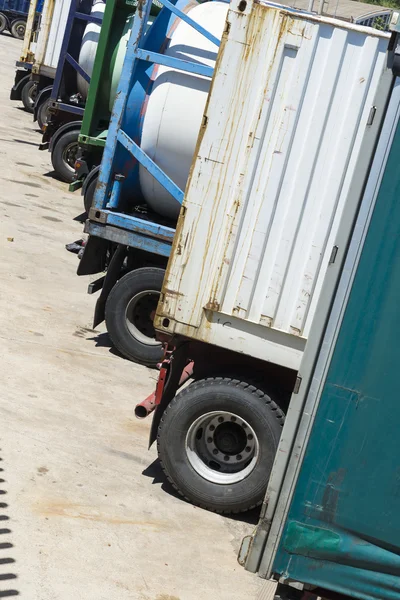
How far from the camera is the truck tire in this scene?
6539 millimetres

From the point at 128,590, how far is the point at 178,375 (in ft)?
6.23

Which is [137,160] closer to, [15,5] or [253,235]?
[253,235]

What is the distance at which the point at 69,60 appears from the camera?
15750 millimetres

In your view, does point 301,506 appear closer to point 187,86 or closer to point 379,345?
point 379,345

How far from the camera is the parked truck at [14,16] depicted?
39562mm

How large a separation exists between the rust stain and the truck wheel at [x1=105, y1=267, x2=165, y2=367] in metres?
3.11

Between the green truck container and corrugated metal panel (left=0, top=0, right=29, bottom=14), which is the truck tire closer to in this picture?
the green truck container

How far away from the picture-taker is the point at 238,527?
6.64 metres

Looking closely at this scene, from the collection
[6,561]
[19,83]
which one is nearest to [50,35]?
[19,83]

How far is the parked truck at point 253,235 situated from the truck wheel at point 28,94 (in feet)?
59.6

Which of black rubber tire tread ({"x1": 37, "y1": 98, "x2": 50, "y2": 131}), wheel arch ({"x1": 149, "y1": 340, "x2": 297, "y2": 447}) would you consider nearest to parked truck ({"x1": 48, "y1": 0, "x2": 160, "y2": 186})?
wheel arch ({"x1": 149, "y1": 340, "x2": 297, "y2": 447})

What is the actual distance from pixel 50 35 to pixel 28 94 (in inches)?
245

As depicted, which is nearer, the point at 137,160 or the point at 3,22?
the point at 137,160

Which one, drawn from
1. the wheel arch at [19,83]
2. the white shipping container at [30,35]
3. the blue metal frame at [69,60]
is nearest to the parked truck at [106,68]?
the blue metal frame at [69,60]
